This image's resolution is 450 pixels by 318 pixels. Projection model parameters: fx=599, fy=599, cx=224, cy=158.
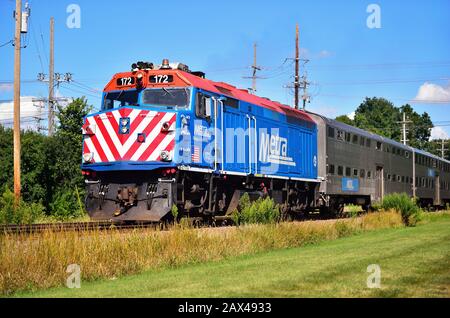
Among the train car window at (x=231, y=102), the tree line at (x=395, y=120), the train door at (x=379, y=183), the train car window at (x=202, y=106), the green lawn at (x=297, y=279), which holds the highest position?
the tree line at (x=395, y=120)

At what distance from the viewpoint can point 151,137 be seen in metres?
16.5

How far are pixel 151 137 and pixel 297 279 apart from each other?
8925mm

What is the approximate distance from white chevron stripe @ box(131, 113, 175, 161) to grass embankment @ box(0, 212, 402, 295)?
3.66 metres

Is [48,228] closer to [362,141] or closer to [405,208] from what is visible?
[405,208]

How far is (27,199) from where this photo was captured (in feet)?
93.7

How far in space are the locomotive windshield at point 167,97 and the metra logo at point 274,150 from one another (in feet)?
15.8

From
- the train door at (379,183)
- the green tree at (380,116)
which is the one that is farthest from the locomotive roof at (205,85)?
the green tree at (380,116)

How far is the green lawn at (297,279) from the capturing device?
7480 millimetres

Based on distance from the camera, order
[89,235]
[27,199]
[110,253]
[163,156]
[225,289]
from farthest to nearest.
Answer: [27,199]
[163,156]
[89,235]
[110,253]
[225,289]

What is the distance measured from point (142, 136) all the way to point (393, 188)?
82.4 feet

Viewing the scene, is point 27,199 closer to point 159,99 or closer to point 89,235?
point 159,99

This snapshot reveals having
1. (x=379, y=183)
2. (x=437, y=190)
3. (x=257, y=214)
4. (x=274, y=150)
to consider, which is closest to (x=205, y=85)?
(x=257, y=214)

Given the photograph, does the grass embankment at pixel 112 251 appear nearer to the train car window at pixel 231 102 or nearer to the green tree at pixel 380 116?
the train car window at pixel 231 102

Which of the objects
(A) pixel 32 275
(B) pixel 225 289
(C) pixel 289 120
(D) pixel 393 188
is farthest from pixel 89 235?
(D) pixel 393 188
